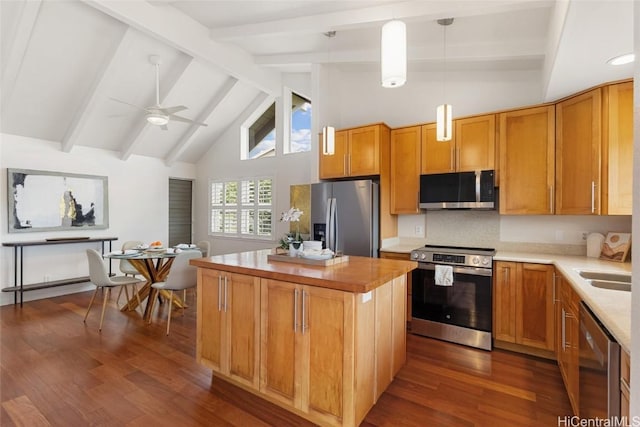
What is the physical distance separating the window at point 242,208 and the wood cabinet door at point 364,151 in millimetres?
2342

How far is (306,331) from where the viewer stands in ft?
Answer: 6.14

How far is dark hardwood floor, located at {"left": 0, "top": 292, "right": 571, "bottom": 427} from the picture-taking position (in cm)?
198

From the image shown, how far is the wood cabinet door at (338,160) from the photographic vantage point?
4.04 m

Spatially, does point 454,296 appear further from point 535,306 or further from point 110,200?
point 110,200

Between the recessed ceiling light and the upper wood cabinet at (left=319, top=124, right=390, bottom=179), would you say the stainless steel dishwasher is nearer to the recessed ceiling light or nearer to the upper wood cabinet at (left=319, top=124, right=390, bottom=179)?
the recessed ceiling light

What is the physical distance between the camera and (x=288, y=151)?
5664mm

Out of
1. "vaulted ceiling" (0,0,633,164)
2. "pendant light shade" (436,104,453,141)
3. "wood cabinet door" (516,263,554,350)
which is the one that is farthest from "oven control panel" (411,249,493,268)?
"vaulted ceiling" (0,0,633,164)

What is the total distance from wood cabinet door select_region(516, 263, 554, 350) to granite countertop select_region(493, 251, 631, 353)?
0.36ft

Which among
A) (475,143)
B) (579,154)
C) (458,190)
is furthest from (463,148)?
(579,154)

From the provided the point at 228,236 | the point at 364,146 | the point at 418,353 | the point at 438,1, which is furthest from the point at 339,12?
the point at 228,236

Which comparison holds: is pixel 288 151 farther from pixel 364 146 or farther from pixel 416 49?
pixel 416 49

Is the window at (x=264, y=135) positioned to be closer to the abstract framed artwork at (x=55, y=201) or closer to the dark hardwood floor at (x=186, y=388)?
the abstract framed artwork at (x=55, y=201)

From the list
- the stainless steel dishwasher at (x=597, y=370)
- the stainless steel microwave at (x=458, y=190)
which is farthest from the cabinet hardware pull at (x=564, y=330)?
the stainless steel microwave at (x=458, y=190)

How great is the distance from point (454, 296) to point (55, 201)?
606 centimetres
